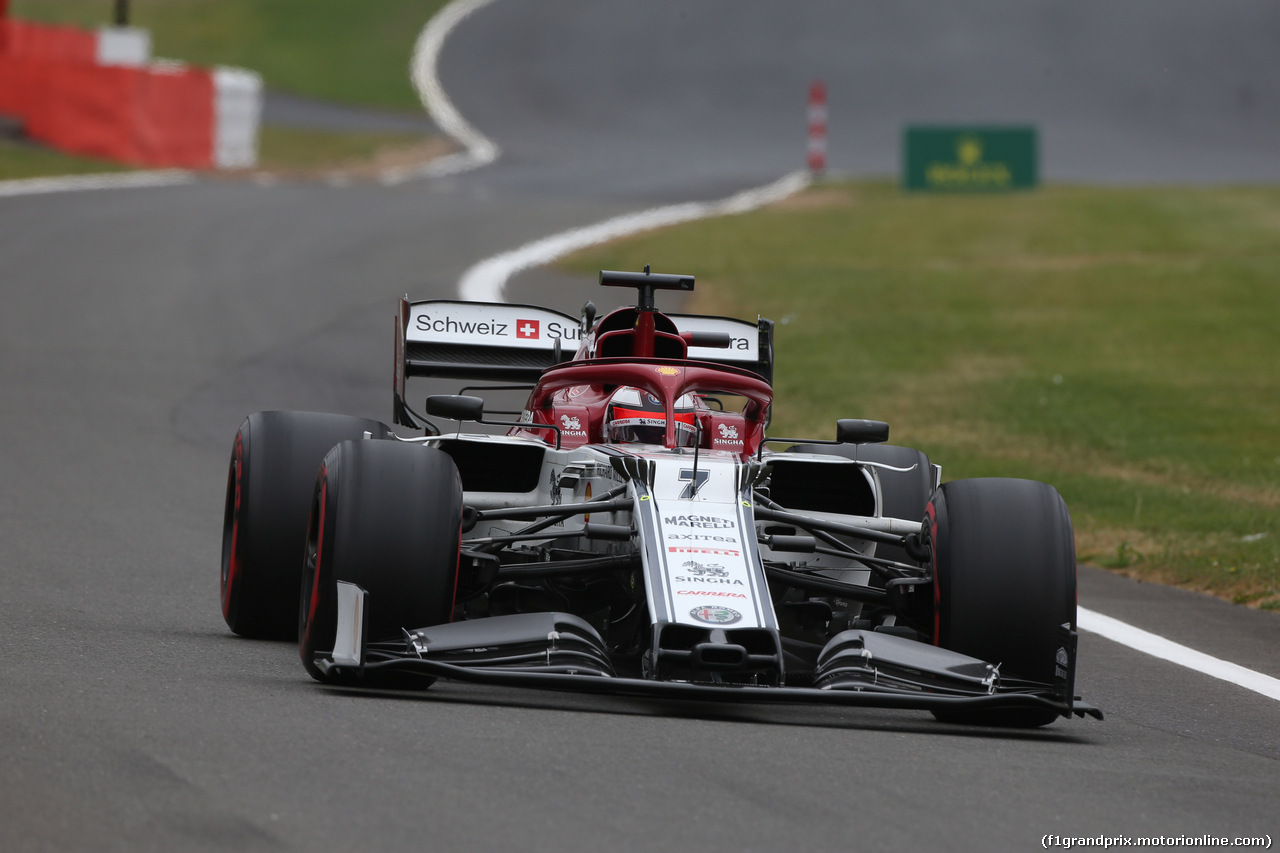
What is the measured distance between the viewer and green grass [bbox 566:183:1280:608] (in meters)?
12.8

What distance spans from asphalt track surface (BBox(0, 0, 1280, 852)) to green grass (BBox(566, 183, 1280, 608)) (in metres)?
1.83

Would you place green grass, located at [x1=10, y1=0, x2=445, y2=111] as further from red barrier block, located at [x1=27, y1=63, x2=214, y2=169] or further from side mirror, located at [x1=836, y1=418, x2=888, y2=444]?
side mirror, located at [x1=836, y1=418, x2=888, y2=444]

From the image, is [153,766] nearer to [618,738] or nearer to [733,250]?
[618,738]

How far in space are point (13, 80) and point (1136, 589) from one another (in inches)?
1000

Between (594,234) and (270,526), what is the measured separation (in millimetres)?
16127

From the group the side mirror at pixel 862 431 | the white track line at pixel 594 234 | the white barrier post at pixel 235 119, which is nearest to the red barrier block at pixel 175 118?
the white barrier post at pixel 235 119

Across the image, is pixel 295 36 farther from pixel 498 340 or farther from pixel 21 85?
pixel 498 340

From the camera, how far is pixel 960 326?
1978 centimetres

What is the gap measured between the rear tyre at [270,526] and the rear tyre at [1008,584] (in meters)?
2.60

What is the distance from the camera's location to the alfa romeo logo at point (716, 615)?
631 centimetres

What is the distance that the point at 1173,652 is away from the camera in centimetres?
860

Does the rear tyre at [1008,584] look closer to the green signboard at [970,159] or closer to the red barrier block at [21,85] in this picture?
the green signboard at [970,159]

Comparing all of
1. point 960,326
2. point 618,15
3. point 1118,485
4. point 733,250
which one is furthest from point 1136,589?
point 618,15

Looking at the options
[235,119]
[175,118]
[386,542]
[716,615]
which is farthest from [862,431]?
[235,119]
